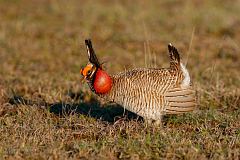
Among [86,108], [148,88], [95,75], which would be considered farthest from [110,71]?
[148,88]

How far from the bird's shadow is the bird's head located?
487 millimetres

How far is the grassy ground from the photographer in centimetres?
446

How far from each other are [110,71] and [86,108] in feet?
7.32

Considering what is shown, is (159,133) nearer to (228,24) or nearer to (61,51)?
(61,51)

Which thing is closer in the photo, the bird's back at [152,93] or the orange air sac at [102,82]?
the bird's back at [152,93]

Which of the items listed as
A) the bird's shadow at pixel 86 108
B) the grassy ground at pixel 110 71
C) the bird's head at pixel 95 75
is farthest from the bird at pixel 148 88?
the bird's shadow at pixel 86 108

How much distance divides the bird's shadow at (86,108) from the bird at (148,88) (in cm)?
48

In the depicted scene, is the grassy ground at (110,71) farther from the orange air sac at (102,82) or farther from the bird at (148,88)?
the orange air sac at (102,82)

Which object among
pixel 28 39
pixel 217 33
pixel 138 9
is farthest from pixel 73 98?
pixel 138 9

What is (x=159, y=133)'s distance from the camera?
4684mm

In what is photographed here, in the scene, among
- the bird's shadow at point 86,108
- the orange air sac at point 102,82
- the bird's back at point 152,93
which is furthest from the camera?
the bird's shadow at point 86,108

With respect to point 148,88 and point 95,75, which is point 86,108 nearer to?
point 95,75

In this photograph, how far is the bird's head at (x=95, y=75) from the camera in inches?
202

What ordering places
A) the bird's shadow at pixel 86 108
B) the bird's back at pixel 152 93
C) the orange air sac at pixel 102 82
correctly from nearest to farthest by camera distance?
the bird's back at pixel 152 93
the orange air sac at pixel 102 82
the bird's shadow at pixel 86 108
